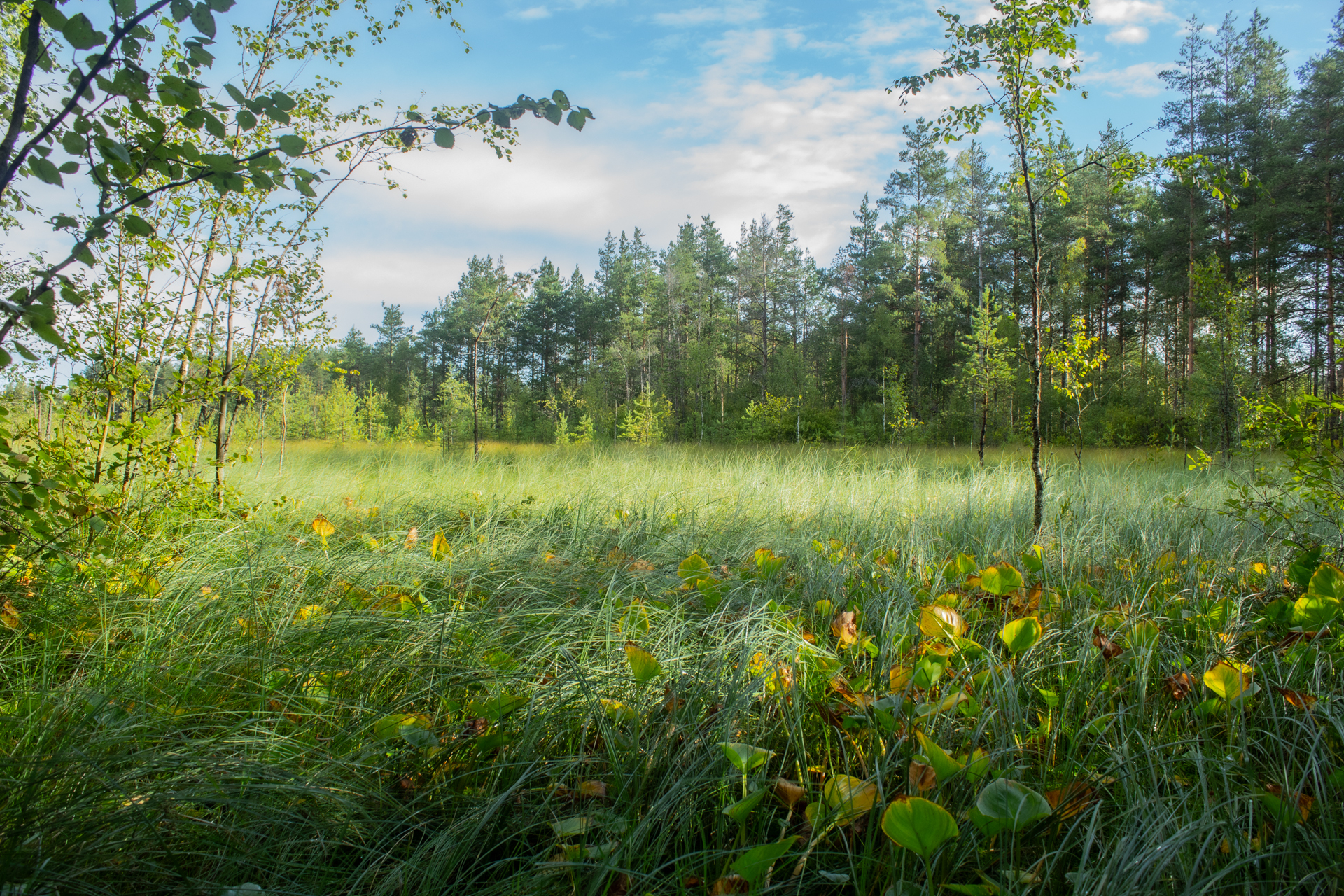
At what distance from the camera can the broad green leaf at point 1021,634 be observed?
142 cm

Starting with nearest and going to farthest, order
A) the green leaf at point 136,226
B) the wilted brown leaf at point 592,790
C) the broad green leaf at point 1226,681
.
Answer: the green leaf at point 136,226
the wilted brown leaf at point 592,790
the broad green leaf at point 1226,681

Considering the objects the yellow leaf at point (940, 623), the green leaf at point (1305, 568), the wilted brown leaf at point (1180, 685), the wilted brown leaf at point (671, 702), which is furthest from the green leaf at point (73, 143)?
the green leaf at point (1305, 568)

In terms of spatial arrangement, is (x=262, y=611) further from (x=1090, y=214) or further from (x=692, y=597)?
(x=1090, y=214)

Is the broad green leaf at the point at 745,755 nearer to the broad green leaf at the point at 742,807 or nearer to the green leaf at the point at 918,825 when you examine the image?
the broad green leaf at the point at 742,807

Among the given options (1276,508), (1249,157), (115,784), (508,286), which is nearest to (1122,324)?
(1249,157)

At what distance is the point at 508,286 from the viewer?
12445mm

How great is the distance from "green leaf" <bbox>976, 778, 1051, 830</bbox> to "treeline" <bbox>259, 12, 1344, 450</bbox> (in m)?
3.35

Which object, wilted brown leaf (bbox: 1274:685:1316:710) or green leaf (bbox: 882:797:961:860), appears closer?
green leaf (bbox: 882:797:961:860)

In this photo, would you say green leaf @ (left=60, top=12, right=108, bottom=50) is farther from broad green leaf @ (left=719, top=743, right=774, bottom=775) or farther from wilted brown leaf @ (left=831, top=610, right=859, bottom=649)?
wilted brown leaf @ (left=831, top=610, right=859, bottom=649)

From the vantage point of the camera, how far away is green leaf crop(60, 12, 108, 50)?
103 centimetres

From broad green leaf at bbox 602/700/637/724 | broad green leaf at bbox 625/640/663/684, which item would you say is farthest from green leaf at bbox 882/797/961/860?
broad green leaf at bbox 602/700/637/724

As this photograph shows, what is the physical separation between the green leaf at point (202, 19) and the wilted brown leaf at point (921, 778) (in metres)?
1.92

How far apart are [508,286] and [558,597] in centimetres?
1126

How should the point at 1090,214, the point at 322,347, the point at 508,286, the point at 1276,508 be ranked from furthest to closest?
the point at 1090,214 < the point at 508,286 < the point at 322,347 < the point at 1276,508
